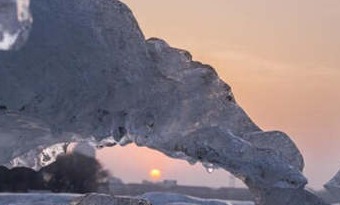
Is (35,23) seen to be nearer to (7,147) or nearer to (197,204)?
(7,147)

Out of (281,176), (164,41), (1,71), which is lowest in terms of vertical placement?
(281,176)

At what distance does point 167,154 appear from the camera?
13.5 feet

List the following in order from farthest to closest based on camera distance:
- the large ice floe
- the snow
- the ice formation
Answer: the snow < the large ice floe < the ice formation

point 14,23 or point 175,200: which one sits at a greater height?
point 14,23

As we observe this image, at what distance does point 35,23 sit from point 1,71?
0.84ft

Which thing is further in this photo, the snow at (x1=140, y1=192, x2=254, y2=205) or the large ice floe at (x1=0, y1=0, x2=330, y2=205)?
the snow at (x1=140, y1=192, x2=254, y2=205)

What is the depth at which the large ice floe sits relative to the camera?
386cm

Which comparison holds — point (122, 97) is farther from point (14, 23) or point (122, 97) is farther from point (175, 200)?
point (175, 200)

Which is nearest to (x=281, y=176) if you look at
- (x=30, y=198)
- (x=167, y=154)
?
(x=167, y=154)

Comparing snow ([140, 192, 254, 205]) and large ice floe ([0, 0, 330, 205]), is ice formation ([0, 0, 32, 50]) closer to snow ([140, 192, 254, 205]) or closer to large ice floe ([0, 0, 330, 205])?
large ice floe ([0, 0, 330, 205])

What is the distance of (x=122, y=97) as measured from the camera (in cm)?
398

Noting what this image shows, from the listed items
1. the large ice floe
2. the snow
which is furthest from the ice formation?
the snow

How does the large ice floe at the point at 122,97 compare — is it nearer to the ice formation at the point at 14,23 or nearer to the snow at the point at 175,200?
the ice formation at the point at 14,23

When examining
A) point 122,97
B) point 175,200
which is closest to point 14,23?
point 122,97
